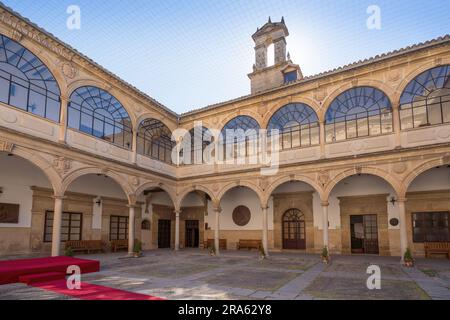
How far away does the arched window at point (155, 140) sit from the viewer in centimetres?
1695

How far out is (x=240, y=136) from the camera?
16891 millimetres

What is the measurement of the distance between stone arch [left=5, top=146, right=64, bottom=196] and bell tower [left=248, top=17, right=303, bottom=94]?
42.8 feet

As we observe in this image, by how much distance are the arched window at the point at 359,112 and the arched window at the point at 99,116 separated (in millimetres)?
9764

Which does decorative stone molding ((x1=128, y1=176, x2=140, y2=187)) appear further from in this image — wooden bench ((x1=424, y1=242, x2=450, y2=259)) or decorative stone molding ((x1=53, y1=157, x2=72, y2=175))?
wooden bench ((x1=424, y1=242, x2=450, y2=259))

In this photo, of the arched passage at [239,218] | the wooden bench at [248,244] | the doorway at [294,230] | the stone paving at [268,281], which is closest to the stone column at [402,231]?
the stone paving at [268,281]

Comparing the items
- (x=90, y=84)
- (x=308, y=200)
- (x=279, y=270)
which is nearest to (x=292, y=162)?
(x=308, y=200)

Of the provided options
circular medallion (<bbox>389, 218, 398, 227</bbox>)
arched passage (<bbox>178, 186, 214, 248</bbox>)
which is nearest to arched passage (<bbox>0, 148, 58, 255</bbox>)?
arched passage (<bbox>178, 186, 214, 248</bbox>)

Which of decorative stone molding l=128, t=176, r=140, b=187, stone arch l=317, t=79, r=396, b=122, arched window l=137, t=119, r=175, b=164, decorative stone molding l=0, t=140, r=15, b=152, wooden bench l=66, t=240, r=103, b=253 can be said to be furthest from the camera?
arched window l=137, t=119, r=175, b=164

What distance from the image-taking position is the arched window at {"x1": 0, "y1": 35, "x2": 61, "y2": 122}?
1045 centimetres

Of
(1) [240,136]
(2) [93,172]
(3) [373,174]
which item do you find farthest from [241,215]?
(2) [93,172]

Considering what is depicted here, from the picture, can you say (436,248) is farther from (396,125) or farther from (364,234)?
(396,125)

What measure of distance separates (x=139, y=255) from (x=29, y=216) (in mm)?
4883

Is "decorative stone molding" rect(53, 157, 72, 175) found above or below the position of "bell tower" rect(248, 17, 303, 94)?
below

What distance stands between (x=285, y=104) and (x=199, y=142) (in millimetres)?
5718
